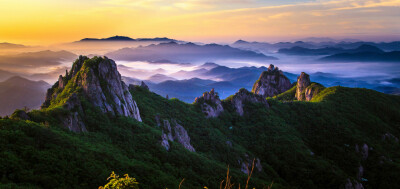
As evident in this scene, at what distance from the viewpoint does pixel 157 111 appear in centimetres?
7444

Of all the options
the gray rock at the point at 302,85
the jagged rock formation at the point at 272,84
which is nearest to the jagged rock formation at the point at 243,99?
the gray rock at the point at 302,85

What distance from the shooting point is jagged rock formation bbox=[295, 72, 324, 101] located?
13762cm

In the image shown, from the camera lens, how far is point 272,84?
567 ft

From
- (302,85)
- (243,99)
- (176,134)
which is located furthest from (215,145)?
(302,85)

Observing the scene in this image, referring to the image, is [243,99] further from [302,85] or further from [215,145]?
[302,85]

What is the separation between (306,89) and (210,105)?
76553 mm

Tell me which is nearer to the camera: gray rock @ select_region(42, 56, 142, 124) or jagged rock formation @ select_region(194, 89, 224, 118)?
gray rock @ select_region(42, 56, 142, 124)

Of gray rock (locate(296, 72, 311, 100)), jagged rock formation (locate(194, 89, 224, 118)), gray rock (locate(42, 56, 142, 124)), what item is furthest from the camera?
gray rock (locate(296, 72, 311, 100))

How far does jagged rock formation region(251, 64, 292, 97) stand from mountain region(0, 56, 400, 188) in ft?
129

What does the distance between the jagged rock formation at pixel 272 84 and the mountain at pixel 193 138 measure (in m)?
39.4

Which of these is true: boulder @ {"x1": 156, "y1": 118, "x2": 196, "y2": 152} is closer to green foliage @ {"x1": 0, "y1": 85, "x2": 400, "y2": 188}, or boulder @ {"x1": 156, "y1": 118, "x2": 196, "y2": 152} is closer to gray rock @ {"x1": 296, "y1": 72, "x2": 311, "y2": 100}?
green foliage @ {"x1": 0, "y1": 85, "x2": 400, "y2": 188}

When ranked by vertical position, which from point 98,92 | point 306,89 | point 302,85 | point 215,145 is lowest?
point 215,145

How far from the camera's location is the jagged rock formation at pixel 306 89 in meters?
138

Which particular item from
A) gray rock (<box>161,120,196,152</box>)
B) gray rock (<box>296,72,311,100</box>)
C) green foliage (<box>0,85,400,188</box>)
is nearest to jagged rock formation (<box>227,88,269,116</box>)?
green foliage (<box>0,85,400,188</box>)
